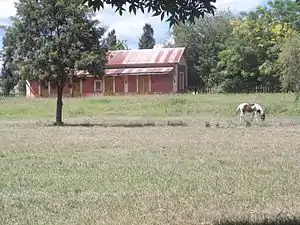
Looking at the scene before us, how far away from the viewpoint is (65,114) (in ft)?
152

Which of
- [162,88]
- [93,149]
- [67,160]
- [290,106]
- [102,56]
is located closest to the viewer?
[67,160]

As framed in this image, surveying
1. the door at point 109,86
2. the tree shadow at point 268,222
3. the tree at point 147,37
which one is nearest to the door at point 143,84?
the door at point 109,86

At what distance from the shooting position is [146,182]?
1162 centimetres

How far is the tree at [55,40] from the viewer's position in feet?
109

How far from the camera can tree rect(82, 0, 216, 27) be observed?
633 cm

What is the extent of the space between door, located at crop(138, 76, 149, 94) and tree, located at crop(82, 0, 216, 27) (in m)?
59.6

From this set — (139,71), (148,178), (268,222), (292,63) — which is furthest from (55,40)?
(139,71)

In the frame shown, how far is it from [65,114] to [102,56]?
43.7 ft

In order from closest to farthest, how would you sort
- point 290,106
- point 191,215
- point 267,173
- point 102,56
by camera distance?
point 191,215 < point 267,173 < point 102,56 < point 290,106

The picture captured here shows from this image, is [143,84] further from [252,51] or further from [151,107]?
[151,107]

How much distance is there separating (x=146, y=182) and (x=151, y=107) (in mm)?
36235

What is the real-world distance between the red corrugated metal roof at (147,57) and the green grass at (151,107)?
14525mm

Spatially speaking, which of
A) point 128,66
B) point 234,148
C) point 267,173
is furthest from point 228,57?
point 267,173

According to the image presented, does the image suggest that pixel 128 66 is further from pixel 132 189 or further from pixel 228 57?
pixel 132 189
